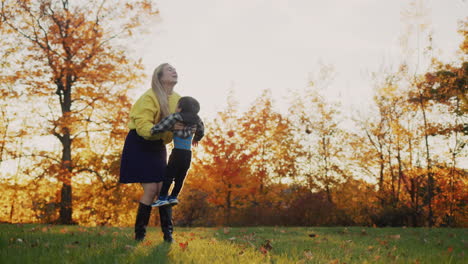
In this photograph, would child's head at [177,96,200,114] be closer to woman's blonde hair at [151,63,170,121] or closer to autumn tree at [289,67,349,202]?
woman's blonde hair at [151,63,170,121]

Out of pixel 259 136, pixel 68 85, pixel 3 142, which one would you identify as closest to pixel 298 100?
pixel 259 136

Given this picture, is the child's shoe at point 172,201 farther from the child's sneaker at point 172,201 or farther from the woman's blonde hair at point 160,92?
the woman's blonde hair at point 160,92

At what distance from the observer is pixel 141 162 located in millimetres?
3768

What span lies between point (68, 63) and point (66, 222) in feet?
18.4

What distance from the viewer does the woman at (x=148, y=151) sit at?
375 cm

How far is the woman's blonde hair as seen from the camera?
12.8 feet

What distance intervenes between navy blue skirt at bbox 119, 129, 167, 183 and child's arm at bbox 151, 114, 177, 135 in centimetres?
36

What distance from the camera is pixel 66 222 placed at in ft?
42.4

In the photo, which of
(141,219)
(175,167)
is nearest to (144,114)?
(175,167)

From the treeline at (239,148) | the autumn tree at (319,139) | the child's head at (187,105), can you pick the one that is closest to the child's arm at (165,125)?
the child's head at (187,105)

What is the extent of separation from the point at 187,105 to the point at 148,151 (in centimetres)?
65

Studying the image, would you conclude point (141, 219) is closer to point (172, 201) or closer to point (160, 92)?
point (172, 201)

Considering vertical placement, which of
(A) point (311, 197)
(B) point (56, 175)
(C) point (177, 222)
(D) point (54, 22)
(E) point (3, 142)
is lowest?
(C) point (177, 222)

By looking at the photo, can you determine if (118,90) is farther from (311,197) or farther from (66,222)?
(311,197)
